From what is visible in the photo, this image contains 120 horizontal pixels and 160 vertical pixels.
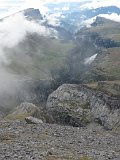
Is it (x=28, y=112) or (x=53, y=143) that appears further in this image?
(x=28, y=112)

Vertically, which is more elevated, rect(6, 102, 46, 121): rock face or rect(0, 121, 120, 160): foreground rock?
rect(0, 121, 120, 160): foreground rock

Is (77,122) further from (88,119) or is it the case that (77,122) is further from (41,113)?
(41,113)

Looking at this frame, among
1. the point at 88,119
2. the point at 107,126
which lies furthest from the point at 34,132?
the point at 88,119

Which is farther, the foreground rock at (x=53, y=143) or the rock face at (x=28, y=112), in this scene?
the rock face at (x=28, y=112)

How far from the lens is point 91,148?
246 feet

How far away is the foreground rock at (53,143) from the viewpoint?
6425 cm

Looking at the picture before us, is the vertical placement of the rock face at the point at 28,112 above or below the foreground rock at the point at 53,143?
below

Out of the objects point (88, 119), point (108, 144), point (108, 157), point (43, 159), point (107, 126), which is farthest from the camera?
point (88, 119)

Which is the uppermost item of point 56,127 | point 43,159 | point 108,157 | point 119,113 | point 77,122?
point 43,159

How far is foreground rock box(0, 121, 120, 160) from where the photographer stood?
211 feet

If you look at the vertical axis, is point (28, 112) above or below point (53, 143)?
below

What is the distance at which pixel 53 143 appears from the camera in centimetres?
7400

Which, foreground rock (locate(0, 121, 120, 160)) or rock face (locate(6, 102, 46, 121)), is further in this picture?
rock face (locate(6, 102, 46, 121))

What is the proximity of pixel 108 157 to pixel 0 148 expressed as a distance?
1700 cm
